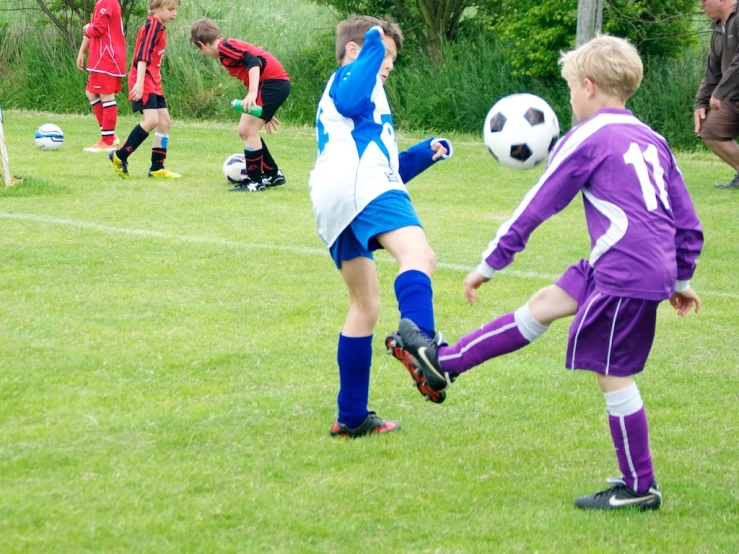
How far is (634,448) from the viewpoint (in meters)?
3.65

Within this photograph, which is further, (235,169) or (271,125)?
(235,169)

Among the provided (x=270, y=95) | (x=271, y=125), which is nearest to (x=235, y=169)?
(x=271, y=125)

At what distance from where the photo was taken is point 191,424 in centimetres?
440

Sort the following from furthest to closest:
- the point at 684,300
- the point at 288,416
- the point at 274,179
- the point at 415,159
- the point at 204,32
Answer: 1. the point at 274,179
2. the point at 204,32
3. the point at 415,159
4. the point at 288,416
5. the point at 684,300

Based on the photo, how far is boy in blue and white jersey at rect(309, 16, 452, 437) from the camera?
416 centimetres

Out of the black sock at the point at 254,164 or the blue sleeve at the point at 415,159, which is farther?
the black sock at the point at 254,164

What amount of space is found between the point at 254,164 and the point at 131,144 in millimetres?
1635

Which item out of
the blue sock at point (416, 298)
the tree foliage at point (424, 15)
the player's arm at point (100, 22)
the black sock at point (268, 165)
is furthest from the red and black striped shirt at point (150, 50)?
the blue sock at point (416, 298)

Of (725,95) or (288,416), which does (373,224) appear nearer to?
(288,416)

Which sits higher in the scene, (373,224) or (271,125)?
(373,224)

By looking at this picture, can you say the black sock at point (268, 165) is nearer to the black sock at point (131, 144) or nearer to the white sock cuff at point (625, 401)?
the black sock at point (131, 144)

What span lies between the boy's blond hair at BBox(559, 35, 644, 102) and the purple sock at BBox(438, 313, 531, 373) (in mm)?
853

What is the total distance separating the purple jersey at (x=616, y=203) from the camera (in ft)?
11.5

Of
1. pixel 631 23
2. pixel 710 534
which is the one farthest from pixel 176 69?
pixel 710 534
